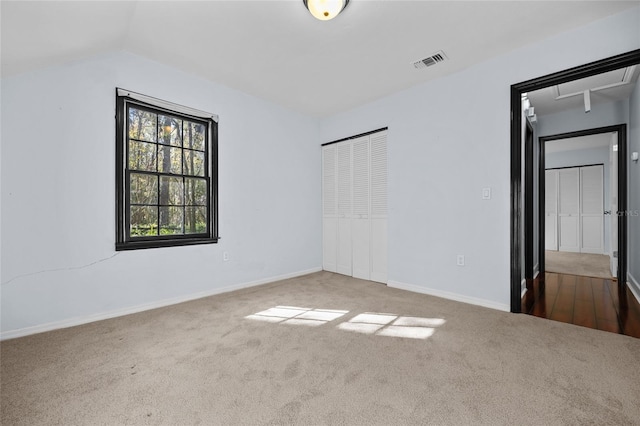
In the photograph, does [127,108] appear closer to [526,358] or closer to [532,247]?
[526,358]

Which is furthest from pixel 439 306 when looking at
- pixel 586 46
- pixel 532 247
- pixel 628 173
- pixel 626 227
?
pixel 628 173

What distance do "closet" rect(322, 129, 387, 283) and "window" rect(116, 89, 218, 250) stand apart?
1.94m

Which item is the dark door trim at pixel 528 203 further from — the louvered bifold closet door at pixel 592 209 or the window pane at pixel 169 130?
the window pane at pixel 169 130

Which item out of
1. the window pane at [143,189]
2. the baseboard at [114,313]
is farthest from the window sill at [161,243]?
the baseboard at [114,313]

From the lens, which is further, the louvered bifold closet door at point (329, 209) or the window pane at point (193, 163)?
the louvered bifold closet door at point (329, 209)

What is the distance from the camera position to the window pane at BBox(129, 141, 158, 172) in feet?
9.71

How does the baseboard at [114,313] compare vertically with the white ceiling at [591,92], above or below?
below

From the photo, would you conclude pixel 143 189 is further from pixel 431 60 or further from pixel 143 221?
pixel 431 60

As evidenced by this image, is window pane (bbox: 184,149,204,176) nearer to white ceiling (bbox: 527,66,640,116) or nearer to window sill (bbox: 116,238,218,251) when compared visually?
window sill (bbox: 116,238,218,251)

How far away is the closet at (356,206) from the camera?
13.5ft

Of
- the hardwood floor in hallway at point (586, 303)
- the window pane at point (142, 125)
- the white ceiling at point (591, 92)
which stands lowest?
the hardwood floor in hallway at point (586, 303)

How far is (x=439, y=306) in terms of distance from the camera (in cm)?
304

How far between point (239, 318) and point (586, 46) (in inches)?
154

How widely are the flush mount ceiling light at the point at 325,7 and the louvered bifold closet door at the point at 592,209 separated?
25.2 feet
